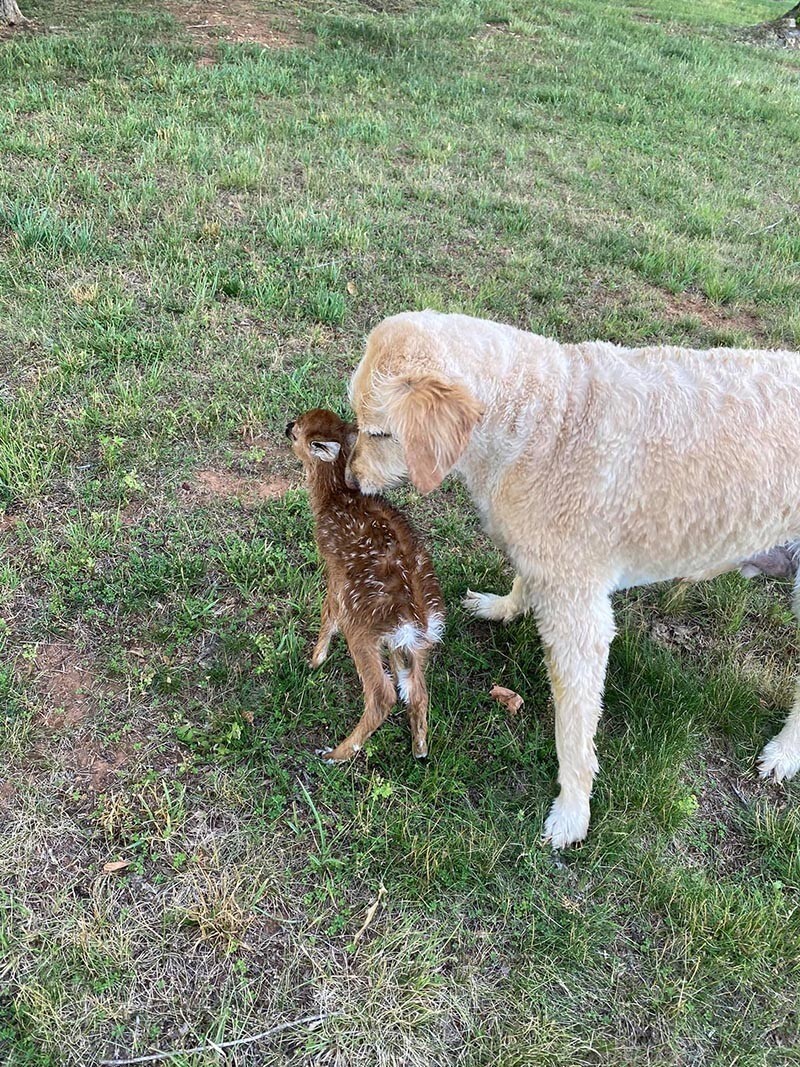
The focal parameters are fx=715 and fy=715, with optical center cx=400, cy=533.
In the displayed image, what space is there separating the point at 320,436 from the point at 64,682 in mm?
1434

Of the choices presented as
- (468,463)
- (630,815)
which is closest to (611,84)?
(468,463)

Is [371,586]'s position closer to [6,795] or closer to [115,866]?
[115,866]

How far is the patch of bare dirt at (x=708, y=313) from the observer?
5598 mm

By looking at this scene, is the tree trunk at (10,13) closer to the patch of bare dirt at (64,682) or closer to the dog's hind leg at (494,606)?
the patch of bare dirt at (64,682)

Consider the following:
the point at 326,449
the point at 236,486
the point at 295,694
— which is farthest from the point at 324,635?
the point at 236,486

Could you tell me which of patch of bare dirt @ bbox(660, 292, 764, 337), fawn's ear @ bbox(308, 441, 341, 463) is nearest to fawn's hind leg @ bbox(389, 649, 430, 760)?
fawn's ear @ bbox(308, 441, 341, 463)

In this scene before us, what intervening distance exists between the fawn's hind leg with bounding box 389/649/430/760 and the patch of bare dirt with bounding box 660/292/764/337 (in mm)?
4074

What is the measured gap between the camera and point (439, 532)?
3.84 metres

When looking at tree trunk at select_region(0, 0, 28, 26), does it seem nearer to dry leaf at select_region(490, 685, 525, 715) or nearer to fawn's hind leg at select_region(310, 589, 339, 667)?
fawn's hind leg at select_region(310, 589, 339, 667)

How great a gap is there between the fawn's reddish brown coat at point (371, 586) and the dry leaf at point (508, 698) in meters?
0.43

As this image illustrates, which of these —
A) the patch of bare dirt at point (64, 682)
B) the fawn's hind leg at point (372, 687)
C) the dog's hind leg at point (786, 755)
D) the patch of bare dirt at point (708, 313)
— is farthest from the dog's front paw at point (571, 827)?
the patch of bare dirt at point (708, 313)

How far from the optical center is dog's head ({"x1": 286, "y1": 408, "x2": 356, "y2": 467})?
2.85 m

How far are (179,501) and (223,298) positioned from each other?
6.43ft

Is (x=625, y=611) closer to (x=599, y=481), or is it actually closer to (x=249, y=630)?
(x=599, y=481)
